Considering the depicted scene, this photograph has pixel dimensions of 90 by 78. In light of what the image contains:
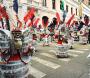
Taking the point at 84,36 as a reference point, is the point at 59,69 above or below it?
below

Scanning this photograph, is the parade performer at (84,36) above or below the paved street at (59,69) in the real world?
above

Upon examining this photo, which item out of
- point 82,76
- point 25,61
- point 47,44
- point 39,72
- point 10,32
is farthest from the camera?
point 47,44

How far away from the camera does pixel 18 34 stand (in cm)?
540

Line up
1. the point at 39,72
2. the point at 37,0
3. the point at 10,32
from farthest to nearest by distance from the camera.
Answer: the point at 37,0, the point at 39,72, the point at 10,32

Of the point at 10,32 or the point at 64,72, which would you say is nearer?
the point at 10,32

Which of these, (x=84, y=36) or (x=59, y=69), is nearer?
(x=59, y=69)

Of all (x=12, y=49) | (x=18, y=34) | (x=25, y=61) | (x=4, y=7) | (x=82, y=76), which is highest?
(x=4, y=7)

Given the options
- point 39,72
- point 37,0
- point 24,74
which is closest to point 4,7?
point 24,74

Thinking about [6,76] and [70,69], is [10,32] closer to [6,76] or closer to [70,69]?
[6,76]

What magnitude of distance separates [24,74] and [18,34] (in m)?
1.22

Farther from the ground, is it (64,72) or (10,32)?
(10,32)

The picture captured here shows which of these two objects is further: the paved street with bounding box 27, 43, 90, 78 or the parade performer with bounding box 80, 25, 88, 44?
the parade performer with bounding box 80, 25, 88, 44

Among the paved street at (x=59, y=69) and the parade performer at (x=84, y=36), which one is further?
the parade performer at (x=84, y=36)

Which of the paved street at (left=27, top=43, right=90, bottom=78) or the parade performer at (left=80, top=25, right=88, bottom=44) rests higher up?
the parade performer at (left=80, top=25, right=88, bottom=44)
